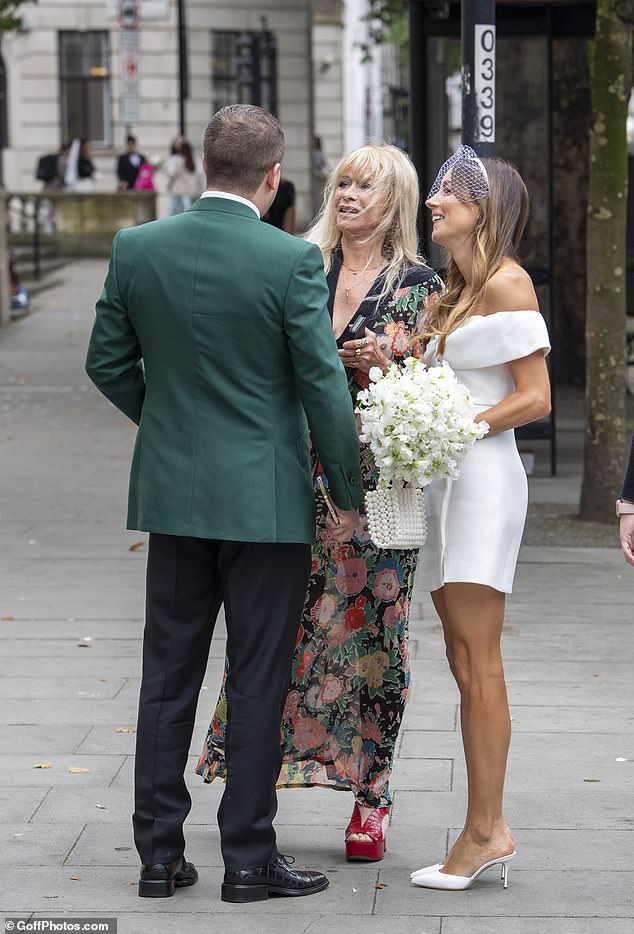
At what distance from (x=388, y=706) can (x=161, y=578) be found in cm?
80

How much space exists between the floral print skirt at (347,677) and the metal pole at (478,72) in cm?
367

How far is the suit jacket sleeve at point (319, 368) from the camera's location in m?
3.91

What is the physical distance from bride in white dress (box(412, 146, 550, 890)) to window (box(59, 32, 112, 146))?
35.3 m

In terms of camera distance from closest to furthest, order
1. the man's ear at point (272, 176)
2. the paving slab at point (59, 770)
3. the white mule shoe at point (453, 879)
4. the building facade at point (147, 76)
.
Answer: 1. the man's ear at point (272, 176)
2. the white mule shoe at point (453, 879)
3. the paving slab at point (59, 770)
4. the building facade at point (147, 76)

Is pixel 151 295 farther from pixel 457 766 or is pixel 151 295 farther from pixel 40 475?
pixel 40 475

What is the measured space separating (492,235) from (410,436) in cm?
61

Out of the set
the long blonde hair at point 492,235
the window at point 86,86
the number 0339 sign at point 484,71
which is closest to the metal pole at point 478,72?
the number 0339 sign at point 484,71

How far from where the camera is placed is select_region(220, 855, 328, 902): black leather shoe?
4.16 metres

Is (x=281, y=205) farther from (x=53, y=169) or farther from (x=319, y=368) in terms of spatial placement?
(x=53, y=169)

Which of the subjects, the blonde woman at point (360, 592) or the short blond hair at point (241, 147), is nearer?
the short blond hair at point (241, 147)

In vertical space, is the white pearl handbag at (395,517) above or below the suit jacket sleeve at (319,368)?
below

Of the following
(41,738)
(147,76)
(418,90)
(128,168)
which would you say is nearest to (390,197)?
(41,738)

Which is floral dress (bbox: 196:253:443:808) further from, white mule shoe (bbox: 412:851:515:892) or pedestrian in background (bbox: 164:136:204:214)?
pedestrian in background (bbox: 164:136:204:214)

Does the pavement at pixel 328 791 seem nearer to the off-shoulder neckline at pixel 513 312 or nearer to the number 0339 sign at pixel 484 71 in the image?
the off-shoulder neckline at pixel 513 312
